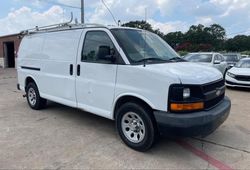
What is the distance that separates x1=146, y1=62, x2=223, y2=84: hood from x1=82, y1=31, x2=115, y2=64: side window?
0.87 m

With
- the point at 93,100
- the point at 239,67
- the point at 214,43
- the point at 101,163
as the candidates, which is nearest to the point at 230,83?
the point at 239,67

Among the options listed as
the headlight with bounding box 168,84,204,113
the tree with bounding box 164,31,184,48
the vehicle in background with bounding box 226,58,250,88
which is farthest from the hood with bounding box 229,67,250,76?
the tree with bounding box 164,31,184,48

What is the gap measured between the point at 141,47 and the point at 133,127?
1436mm

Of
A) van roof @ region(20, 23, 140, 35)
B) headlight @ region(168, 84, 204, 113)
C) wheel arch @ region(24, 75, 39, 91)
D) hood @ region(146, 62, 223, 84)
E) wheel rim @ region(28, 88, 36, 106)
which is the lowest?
wheel rim @ region(28, 88, 36, 106)

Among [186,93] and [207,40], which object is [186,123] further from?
[207,40]

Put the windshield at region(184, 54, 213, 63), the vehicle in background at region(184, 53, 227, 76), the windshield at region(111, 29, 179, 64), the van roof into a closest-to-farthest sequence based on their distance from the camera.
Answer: the windshield at region(111, 29, 179, 64) < the van roof < the vehicle in background at region(184, 53, 227, 76) < the windshield at region(184, 54, 213, 63)

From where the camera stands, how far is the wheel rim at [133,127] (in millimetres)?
4266

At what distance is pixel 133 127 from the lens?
4395mm

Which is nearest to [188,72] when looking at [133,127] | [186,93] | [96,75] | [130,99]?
[186,93]

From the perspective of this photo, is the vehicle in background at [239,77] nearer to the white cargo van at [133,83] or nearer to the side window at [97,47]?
the white cargo van at [133,83]

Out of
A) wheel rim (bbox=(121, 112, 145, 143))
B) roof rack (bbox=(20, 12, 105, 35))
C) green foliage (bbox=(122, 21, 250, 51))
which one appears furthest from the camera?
green foliage (bbox=(122, 21, 250, 51))

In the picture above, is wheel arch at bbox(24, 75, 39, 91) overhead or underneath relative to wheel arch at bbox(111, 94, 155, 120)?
underneath

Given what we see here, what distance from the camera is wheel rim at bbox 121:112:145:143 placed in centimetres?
427

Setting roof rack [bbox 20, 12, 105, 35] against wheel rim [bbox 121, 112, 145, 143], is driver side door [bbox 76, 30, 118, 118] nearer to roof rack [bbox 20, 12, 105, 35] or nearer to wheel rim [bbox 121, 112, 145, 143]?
roof rack [bbox 20, 12, 105, 35]
